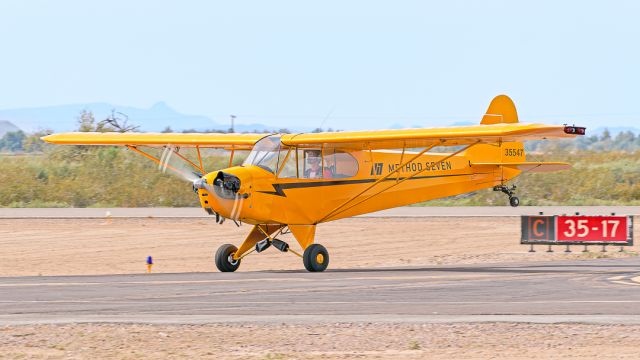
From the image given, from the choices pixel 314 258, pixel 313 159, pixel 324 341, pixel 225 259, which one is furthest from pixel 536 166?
pixel 324 341

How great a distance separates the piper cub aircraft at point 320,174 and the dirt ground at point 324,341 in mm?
7086

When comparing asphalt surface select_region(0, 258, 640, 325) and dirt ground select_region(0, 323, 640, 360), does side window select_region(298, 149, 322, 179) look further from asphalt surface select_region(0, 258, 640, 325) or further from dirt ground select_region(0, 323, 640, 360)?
dirt ground select_region(0, 323, 640, 360)

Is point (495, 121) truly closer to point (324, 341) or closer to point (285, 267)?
point (285, 267)

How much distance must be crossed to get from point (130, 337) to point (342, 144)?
1027cm

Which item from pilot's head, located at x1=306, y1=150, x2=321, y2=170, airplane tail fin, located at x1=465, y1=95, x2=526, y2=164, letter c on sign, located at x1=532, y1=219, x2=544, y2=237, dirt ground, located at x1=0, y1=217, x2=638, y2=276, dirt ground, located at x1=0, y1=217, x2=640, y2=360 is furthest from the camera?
letter c on sign, located at x1=532, y1=219, x2=544, y2=237

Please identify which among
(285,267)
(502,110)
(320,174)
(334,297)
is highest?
(502,110)

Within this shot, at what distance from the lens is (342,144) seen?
22.3 meters

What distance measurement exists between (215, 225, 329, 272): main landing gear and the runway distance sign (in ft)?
27.2

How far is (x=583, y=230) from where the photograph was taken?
2761cm

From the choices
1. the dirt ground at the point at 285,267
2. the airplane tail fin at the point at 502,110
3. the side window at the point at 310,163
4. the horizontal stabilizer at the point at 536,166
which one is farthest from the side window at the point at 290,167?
the airplane tail fin at the point at 502,110

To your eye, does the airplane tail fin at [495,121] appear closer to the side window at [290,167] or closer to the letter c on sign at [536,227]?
the letter c on sign at [536,227]

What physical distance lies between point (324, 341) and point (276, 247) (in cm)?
905

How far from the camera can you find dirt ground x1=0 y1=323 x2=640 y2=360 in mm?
11773

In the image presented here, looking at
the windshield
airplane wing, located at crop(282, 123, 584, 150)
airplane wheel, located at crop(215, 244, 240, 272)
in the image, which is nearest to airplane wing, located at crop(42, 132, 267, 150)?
the windshield
